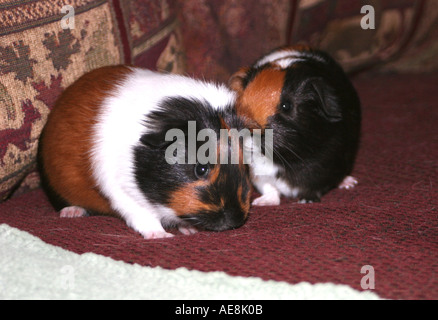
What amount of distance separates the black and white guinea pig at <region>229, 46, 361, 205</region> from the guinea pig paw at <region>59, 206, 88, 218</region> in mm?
626

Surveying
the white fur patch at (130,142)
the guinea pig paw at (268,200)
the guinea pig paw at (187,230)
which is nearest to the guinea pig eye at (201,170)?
the white fur patch at (130,142)

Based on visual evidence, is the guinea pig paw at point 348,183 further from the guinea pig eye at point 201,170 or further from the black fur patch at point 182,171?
the guinea pig eye at point 201,170

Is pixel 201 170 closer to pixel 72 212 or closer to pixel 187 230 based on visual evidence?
pixel 187 230

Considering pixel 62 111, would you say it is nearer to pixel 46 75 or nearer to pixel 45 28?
pixel 46 75

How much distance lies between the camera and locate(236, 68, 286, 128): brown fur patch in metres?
1.82

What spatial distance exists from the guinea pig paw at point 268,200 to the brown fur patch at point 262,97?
30 cm

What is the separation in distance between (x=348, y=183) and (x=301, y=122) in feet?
1.12

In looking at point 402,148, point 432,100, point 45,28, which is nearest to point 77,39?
point 45,28

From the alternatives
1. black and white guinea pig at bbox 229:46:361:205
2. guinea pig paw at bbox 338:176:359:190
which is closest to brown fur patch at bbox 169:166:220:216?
black and white guinea pig at bbox 229:46:361:205

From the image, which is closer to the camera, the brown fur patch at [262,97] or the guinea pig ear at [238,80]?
the brown fur patch at [262,97]

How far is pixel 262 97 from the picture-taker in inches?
72.2

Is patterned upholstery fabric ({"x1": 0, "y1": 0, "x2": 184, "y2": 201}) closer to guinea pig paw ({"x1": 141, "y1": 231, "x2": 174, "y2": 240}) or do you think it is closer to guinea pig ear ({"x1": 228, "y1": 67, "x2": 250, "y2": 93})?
guinea pig ear ({"x1": 228, "y1": 67, "x2": 250, "y2": 93})

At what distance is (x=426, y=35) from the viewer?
316cm

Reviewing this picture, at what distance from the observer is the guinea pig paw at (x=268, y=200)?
1936mm
